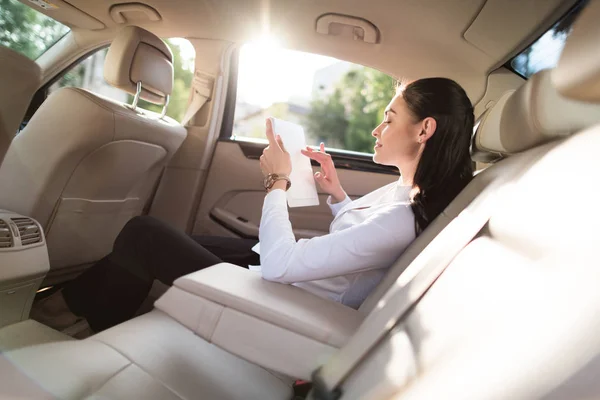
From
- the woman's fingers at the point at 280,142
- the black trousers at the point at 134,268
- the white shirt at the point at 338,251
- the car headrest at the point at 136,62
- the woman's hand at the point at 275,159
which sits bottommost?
the black trousers at the point at 134,268

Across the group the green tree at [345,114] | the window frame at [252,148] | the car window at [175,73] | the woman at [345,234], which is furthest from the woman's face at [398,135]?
the green tree at [345,114]

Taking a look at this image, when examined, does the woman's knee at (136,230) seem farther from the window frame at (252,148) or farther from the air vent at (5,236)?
the window frame at (252,148)

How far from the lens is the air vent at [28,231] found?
1.38m

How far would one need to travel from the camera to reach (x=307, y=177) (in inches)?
58.8

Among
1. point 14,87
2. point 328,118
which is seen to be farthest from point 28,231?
point 328,118

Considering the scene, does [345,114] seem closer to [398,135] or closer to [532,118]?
[398,135]

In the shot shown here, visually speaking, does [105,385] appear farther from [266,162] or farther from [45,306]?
[45,306]

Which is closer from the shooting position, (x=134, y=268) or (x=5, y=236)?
(x=5, y=236)

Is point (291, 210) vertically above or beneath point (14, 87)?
beneath

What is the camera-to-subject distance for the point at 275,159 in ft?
4.40

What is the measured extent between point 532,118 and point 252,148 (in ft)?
5.41

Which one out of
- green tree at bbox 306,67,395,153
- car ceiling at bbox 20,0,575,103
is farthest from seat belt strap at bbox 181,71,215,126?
green tree at bbox 306,67,395,153

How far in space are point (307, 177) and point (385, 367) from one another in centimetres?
86

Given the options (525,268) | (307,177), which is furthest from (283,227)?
(525,268)
